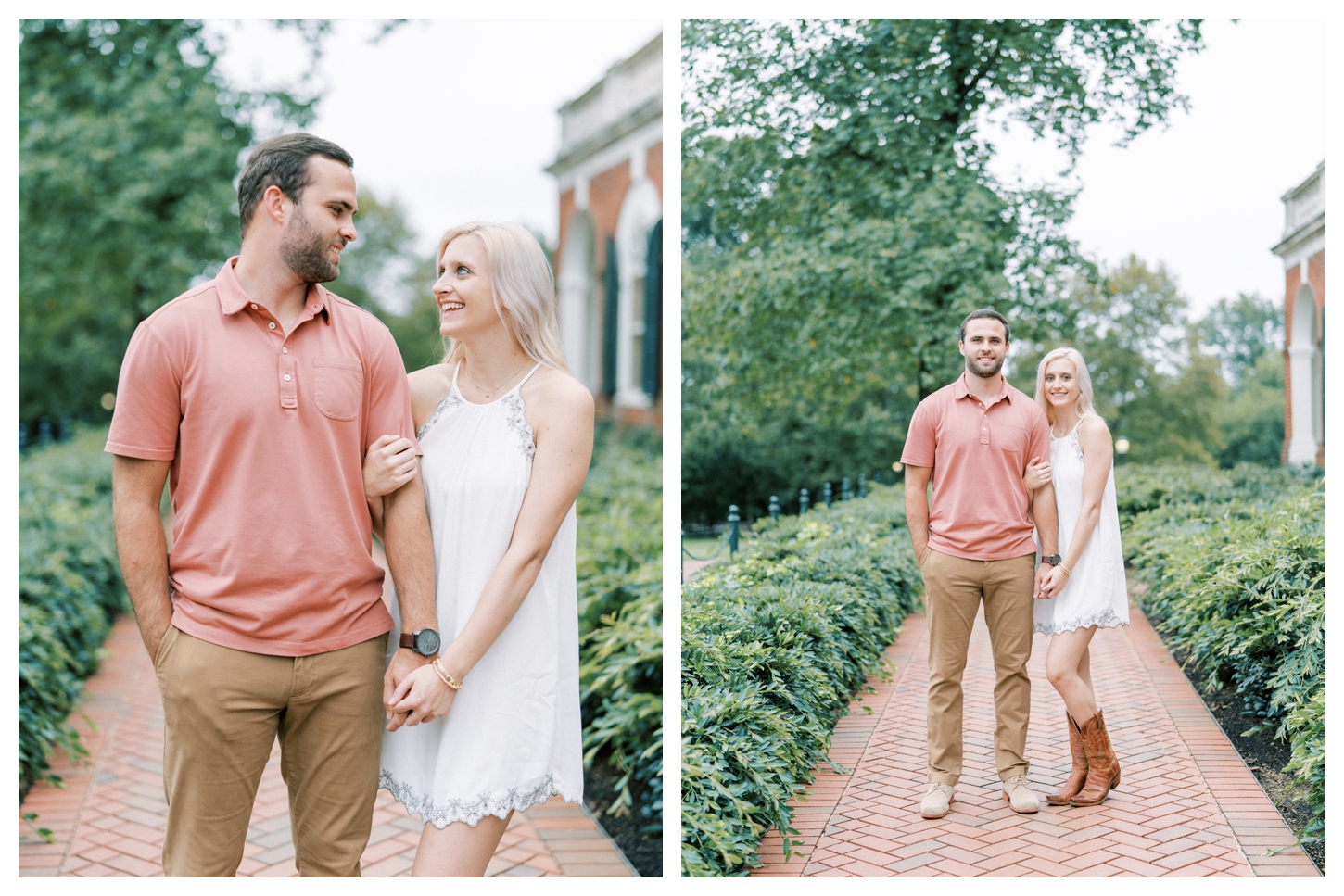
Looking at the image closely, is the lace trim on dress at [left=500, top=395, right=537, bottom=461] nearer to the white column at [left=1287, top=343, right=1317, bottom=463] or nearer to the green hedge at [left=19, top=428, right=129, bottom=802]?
the white column at [left=1287, top=343, right=1317, bottom=463]

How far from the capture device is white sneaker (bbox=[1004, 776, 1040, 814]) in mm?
2832

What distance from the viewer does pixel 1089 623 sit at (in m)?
2.93

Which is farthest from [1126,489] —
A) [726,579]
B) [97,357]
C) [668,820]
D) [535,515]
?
[97,357]

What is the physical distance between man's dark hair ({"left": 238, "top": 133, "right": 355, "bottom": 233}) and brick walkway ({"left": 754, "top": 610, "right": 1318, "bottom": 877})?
2.06 m

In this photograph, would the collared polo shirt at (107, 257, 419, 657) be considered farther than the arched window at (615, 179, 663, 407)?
No

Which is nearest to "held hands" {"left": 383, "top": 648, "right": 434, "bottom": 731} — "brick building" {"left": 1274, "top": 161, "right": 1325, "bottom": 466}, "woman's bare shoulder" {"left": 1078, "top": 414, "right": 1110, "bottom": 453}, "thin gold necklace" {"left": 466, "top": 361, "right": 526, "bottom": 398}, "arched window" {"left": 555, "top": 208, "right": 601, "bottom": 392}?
"thin gold necklace" {"left": 466, "top": 361, "right": 526, "bottom": 398}

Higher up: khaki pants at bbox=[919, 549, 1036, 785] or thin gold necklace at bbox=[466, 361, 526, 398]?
thin gold necklace at bbox=[466, 361, 526, 398]

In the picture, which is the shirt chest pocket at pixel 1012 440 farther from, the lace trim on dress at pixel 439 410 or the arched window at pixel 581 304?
the arched window at pixel 581 304

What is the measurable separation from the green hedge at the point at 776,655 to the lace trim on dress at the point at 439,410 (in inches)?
44.9

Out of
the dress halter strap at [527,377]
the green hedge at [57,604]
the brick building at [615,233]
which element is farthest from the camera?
the brick building at [615,233]

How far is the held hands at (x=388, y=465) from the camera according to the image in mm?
2080

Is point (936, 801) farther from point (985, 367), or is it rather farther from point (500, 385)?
point (500, 385)

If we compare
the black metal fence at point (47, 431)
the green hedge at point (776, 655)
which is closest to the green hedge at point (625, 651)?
the green hedge at point (776, 655)

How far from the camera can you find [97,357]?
17672mm
